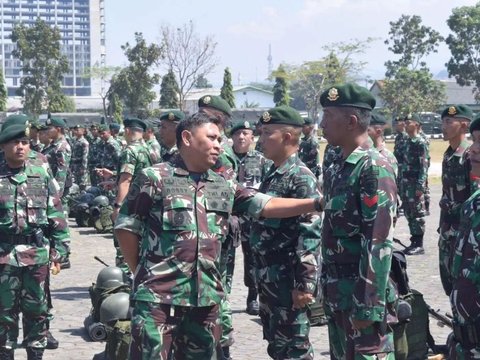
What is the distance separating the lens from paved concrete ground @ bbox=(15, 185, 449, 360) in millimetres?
8320

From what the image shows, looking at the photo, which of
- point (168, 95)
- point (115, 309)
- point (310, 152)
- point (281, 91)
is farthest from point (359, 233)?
point (281, 91)

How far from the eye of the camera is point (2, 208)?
23.7 feet

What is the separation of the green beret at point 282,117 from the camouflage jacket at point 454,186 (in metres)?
2.56

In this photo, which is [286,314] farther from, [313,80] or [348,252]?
[313,80]

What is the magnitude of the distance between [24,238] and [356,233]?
3357 mm

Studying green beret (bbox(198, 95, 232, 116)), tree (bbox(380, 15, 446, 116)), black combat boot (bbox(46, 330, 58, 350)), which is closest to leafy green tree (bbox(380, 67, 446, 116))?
tree (bbox(380, 15, 446, 116))

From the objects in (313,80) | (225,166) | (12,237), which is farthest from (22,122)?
(313,80)

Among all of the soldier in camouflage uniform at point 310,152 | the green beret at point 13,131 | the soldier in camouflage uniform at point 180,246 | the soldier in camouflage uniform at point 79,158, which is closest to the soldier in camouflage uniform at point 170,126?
the green beret at point 13,131

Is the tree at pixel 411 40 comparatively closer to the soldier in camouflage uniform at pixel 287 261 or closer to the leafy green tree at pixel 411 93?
the leafy green tree at pixel 411 93

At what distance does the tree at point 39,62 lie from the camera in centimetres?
6950

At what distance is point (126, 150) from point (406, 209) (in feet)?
20.4

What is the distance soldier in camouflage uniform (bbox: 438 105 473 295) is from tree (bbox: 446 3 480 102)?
72220 mm

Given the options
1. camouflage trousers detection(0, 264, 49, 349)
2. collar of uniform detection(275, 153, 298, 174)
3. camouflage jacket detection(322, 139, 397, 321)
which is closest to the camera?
camouflage jacket detection(322, 139, 397, 321)

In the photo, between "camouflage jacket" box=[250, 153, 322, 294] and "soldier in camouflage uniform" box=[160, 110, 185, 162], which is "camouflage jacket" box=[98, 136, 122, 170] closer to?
"soldier in camouflage uniform" box=[160, 110, 185, 162]
